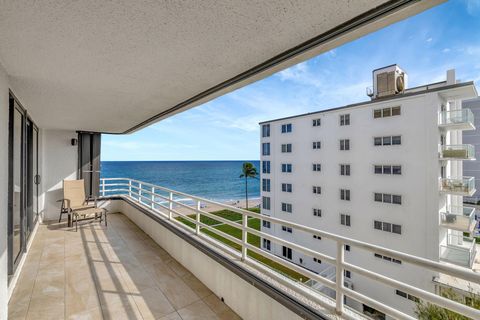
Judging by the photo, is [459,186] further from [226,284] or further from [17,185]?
[17,185]

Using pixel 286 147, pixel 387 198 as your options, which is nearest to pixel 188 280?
pixel 387 198

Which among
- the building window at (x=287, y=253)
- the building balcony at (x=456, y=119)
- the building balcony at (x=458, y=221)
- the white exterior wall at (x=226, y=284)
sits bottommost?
the building window at (x=287, y=253)

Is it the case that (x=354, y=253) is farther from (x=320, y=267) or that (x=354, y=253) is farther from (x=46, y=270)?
(x=46, y=270)

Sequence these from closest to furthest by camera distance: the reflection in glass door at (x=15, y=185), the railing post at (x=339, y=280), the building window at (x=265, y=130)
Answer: the railing post at (x=339, y=280) → the reflection in glass door at (x=15, y=185) → the building window at (x=265, y=130)

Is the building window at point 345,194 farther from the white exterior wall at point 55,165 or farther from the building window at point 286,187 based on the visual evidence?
the white exterior wall at point 55,165

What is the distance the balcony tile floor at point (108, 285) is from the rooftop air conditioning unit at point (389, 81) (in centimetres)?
1428

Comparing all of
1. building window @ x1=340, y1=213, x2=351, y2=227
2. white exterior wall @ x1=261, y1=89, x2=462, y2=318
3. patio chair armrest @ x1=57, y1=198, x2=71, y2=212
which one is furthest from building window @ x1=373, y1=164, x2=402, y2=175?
patio chair armrest @ x1=57, y1=198, x2=71, y2=212

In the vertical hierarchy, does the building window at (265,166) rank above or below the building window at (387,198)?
above

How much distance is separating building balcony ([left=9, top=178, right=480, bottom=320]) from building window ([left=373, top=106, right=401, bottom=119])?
11.8 metres

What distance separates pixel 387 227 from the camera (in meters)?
12.3

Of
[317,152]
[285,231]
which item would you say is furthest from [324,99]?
[285,231]

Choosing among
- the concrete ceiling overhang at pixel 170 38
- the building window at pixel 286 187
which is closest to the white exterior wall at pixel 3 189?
the concrete ceiling overhang at pixel 170 38

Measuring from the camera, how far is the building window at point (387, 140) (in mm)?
11961

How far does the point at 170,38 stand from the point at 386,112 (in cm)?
1395
